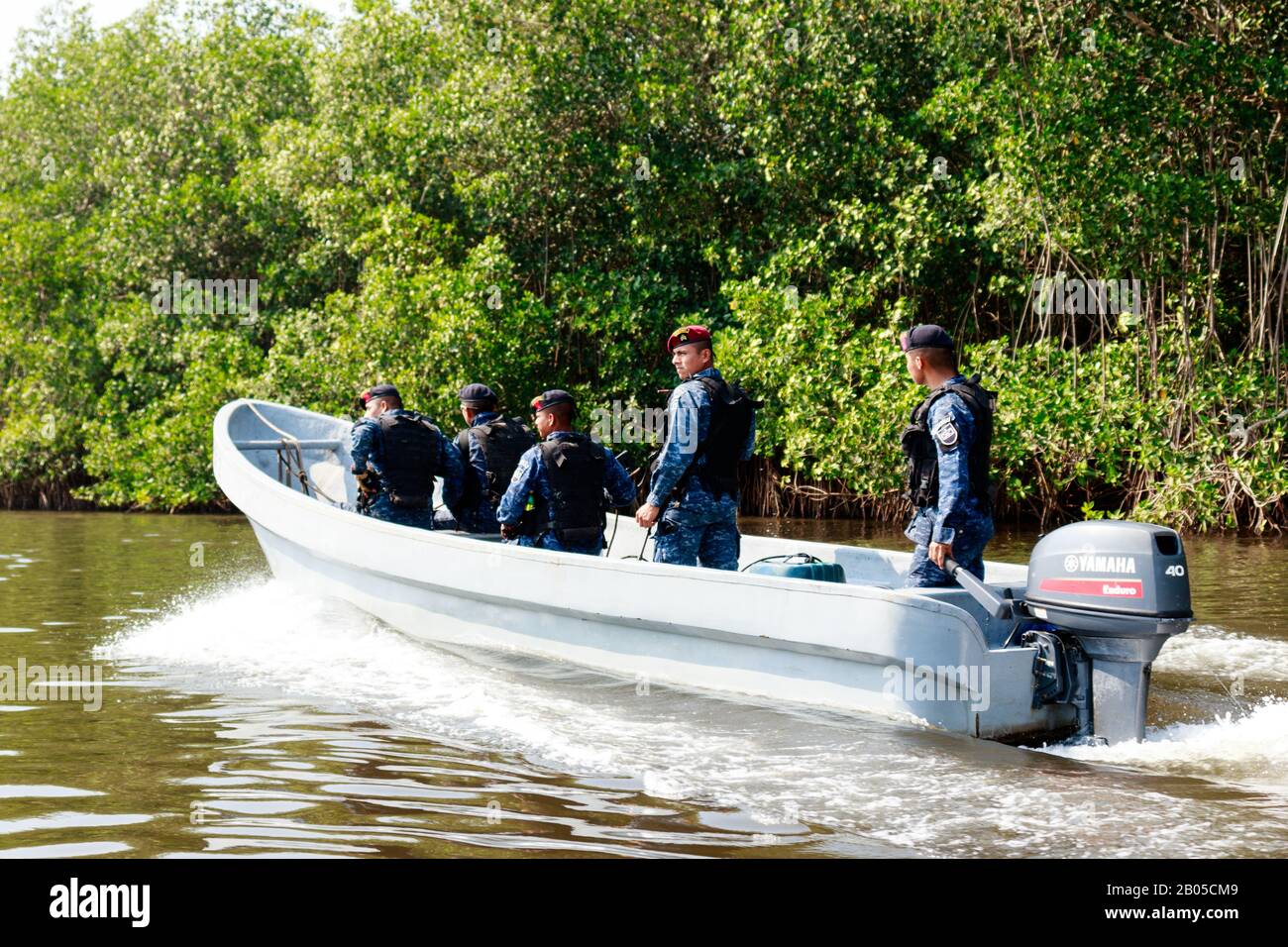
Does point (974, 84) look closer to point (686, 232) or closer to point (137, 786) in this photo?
point (686, 232)

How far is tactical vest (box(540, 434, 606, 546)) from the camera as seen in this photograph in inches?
276

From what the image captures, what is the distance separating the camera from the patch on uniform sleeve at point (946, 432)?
532 cm

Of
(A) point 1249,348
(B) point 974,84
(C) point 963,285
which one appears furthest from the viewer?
(C) point 963,285

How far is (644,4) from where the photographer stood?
20156 millimetres

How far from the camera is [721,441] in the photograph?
253 inches

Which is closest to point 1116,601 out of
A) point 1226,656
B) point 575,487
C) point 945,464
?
point 945,464

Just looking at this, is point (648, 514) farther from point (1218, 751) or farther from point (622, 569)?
point (1218, 751)

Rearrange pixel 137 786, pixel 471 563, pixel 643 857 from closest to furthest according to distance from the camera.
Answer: pixel 643 857 < pixel 137 786 < pixel 471 563

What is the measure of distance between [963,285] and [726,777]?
14.5m
